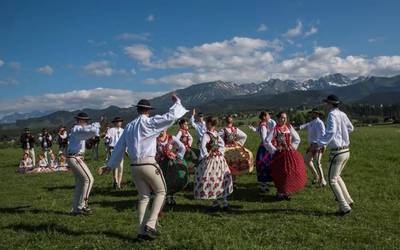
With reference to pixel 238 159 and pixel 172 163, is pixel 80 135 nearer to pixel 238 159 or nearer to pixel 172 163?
pixel 172 163

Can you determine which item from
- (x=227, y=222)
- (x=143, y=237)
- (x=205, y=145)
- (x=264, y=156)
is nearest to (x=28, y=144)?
(x=264, y=156)

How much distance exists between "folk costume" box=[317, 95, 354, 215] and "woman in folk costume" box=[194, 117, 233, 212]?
8.35 ft

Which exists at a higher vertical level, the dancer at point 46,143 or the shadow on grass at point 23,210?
the dancer at point 46,143

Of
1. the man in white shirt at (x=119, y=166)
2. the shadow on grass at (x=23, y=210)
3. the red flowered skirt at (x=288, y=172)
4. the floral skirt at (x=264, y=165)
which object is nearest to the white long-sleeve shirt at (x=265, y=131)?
the floral skirt at (x=264, y=165)

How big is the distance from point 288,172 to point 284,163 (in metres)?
0.28

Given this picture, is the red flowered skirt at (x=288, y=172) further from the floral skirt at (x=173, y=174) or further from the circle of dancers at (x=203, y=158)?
the floral skirt at (x=173, y=174)

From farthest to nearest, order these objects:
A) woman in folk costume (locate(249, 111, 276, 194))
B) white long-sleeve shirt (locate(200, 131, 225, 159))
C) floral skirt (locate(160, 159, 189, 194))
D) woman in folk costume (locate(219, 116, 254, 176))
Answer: woman in folk costume (locate(219, 116, 254, 176)) → woman in folk costume (locate(249, 111, 276, 194)) → floral skirt (locate(160, 159, 189, 194)) → white long-sleeve shirt (locate(200, 131, 225, 159))

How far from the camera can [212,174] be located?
11.4m

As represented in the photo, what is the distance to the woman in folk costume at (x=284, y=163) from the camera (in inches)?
483

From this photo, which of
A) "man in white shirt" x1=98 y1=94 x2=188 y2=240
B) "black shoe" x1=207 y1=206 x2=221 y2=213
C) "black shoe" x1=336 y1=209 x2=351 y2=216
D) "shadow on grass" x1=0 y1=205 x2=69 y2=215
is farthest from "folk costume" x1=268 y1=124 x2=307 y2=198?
"shadow on grass" x1=0 y1=205 x2=69 y2=215

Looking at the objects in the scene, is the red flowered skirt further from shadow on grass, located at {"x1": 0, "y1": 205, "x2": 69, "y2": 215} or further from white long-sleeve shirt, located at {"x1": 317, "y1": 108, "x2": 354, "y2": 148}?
shadow on grass, located at {"x1": 0, "y1": 205, "x2": 69, "y2": 215}

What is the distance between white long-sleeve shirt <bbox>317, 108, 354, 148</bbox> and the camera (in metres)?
10.5

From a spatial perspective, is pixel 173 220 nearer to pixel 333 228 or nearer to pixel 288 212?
pixel 288 212

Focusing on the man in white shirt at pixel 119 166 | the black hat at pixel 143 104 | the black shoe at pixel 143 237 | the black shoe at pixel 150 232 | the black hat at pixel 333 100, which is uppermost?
the black hat at pixel 333 100
